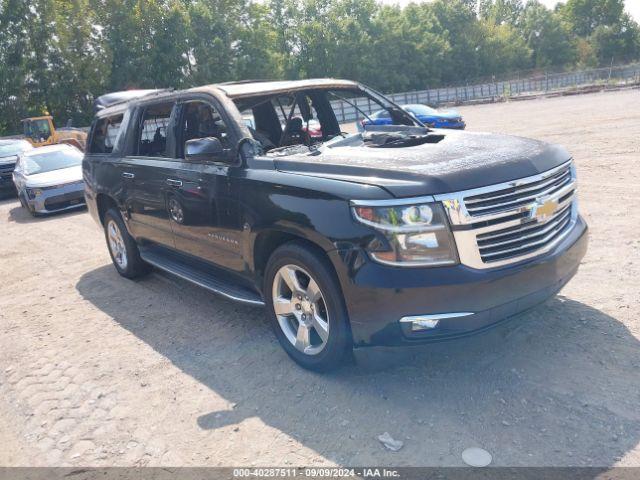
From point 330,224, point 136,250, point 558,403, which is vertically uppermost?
point 330,224

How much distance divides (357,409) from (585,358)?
1528 mm

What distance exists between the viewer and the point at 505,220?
327 cm

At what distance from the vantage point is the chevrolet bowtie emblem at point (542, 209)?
11.1ft

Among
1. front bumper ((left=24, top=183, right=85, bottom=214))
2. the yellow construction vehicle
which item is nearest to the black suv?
front bumper ((left=24, top=183, right=85, bottom=214))

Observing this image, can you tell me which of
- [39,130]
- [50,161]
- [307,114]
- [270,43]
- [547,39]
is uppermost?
[270,43]

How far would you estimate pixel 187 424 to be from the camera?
352cm

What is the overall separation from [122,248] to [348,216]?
13.4 feet

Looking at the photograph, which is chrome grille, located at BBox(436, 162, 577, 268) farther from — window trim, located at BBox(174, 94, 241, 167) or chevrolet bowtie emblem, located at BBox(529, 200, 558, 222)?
window trim, located at BBox(174, 94, 241, 167)

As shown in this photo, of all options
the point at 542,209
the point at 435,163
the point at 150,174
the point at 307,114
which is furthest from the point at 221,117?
the point at 542,209

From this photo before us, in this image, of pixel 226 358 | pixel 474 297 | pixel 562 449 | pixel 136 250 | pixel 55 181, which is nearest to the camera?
pixel 562 449

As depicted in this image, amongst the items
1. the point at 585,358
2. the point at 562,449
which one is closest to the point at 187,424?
the point at 562,449

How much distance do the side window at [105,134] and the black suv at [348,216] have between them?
989mm

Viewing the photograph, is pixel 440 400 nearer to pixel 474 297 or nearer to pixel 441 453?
pixel 441 453

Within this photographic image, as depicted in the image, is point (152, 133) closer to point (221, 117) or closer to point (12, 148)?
point (221, 117)
